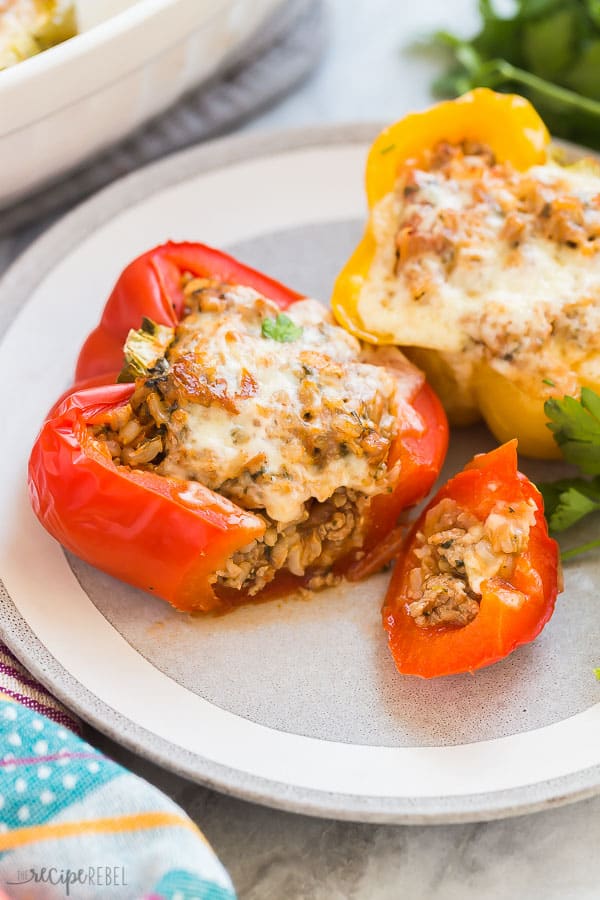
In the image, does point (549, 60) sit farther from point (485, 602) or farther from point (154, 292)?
point (485, 602)

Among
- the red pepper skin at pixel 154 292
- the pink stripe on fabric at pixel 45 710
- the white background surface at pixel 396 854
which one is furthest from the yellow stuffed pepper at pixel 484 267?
the pink stripe on fabric at pixel 45 710

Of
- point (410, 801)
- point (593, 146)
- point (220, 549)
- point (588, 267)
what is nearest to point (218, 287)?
point (220, 549)

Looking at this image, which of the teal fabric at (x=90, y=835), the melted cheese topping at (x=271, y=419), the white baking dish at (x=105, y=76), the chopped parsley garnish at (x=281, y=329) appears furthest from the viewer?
the white baking dish at (x=105, y=76)

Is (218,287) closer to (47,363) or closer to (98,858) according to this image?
(47,363)

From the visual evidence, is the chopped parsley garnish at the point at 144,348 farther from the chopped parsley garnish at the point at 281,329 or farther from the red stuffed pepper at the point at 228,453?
the chopped parsley garnish at the point at 281,329

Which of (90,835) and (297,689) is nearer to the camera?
(90,835)

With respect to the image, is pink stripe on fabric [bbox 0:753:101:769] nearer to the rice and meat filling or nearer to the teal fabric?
the teal fabric

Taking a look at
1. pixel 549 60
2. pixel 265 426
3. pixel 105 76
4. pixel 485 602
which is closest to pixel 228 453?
pixel 265 426

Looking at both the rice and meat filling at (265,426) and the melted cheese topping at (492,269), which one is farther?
the melted cheese topping at (492,269)
